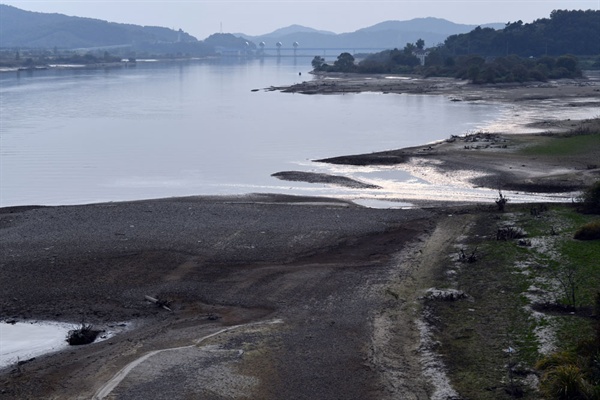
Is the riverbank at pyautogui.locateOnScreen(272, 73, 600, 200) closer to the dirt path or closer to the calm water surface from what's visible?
the calm water surface

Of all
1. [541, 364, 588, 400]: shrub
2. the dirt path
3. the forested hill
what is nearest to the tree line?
the forested hill

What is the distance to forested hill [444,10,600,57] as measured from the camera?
11931 centimetres

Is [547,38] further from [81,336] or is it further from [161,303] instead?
[81,336]

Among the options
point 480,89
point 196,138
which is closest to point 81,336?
point 196,138

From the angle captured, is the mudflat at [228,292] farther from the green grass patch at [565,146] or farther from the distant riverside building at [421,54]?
the distant riverside building at [421,54]

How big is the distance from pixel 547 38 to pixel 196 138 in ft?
293

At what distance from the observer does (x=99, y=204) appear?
2550 centimetres

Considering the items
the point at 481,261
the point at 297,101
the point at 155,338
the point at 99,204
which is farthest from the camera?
the point at 297,101

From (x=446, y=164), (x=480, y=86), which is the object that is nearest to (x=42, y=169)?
(x=446, y=164)

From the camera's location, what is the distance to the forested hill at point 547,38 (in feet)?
391

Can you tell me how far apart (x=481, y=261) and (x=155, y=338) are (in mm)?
7158

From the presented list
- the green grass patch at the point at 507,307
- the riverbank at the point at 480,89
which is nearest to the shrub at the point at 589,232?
the green grass patch at the point at 507,307

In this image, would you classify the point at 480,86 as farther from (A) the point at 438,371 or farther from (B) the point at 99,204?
(A) the point at 438,371

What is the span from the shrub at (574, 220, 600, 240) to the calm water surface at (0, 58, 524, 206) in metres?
9.67
